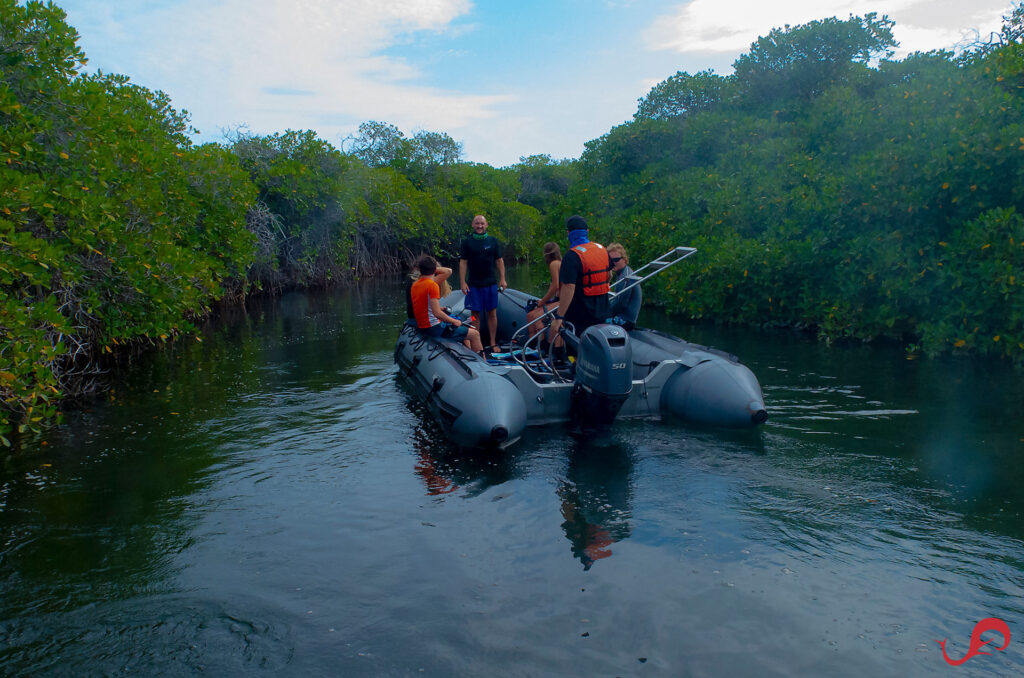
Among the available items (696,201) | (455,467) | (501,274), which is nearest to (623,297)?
(501,274)

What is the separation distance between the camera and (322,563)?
3.92 meters

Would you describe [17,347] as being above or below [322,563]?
above

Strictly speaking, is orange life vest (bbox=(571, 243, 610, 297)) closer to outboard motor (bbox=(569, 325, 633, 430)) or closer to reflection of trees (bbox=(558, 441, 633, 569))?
outboard motor (bbox=(569, 325, 633, 430))

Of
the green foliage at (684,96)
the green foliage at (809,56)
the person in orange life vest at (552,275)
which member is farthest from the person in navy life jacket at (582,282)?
the green foliage at (684,96)

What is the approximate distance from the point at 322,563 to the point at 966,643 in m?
3.11

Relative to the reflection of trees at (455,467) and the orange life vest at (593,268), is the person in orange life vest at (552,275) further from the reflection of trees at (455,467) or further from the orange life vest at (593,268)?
the reflection of trees at (455,467)

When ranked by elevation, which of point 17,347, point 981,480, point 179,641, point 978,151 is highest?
point 978,151

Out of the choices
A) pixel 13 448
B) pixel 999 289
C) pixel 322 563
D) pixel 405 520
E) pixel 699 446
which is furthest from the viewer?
pixel 999 289

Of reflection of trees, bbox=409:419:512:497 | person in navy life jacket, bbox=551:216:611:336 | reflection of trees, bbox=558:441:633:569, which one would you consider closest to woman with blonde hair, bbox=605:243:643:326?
person in navy life jacket, bbox=551:216:611:336

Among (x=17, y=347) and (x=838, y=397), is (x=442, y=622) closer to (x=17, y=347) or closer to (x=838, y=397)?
(x=17, y=347)

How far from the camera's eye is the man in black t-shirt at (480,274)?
8094 millimetres

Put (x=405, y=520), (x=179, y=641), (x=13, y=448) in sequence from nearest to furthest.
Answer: (x=179, y=641), (x=405, y=520), (x=13, y=448)

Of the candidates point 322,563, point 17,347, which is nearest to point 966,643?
point 322,563

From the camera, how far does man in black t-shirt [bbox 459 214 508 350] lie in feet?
26.6
